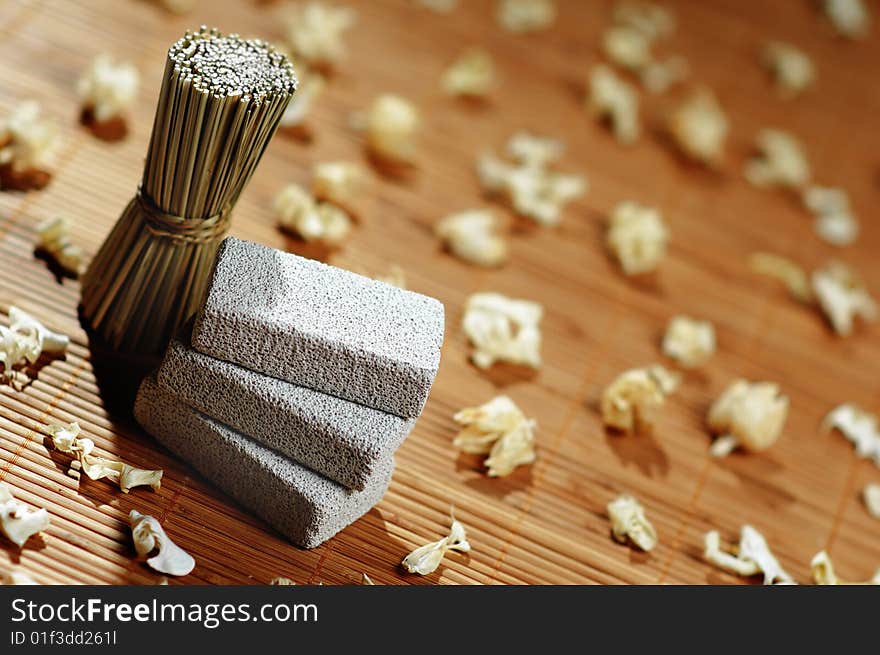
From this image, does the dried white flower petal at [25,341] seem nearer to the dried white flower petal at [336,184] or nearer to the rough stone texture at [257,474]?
the rough stone texture at [257,474]

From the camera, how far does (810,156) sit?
1.76 metres

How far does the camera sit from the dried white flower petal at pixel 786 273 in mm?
1480

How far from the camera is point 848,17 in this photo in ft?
6.91

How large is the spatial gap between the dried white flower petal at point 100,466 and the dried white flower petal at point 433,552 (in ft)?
0.83

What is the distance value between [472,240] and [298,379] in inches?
18.6

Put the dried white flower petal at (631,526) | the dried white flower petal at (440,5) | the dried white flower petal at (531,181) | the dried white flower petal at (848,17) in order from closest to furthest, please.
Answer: the dried white flower petal at (631,526) → the dried white flower petal at (531,181) → the dried white flower petal at (440,5) → the dried white flower petal at (848,17)

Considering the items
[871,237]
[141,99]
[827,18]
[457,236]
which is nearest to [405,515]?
[457,236]

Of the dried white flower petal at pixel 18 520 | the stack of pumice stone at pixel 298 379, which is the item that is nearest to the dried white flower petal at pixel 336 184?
the stack of pumice stone at pixel 298 379

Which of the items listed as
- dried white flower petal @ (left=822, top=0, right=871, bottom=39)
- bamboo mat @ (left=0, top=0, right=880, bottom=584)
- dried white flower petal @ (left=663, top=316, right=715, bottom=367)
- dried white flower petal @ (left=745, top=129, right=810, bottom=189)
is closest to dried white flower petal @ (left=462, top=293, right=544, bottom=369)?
bamboo mat @ (left=0, top=0, right=880, bottom=584)

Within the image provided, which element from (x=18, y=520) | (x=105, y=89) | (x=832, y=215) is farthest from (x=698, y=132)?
(x=18, y=520)

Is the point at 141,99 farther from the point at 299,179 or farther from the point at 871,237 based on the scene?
the point at 871,237

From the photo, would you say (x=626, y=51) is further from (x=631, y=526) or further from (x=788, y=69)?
(x=631, y=526)

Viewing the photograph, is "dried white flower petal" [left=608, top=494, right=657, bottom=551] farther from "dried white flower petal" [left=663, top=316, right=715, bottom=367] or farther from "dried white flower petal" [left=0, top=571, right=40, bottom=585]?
"dried white flower petal" [left=0, top=571, right=40, bottom=585]

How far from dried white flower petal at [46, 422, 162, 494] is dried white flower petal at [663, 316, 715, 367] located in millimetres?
690
